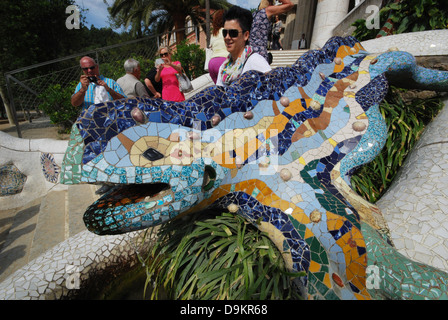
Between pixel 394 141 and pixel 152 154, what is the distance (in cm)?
246

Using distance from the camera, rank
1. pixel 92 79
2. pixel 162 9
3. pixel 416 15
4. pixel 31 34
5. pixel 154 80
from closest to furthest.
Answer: pixel 92 79
pixel 154 80
pixel 416 15
pixel 31 34
pixel 162 9

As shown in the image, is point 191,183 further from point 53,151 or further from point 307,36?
→ point 307,36

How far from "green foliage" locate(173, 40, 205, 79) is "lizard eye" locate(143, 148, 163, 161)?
8.06m

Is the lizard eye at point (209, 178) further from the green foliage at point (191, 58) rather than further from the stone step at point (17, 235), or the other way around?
the green foliage at point (191, 58)

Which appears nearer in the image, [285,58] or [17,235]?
[17,235]

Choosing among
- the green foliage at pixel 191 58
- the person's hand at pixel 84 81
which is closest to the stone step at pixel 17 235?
the person's hand at pixel 84 81

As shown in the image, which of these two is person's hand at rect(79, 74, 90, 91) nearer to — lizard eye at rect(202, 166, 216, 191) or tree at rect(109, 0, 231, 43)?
lizard eye at rect(202, 166, 216, 191)

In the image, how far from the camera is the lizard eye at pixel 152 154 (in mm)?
1363

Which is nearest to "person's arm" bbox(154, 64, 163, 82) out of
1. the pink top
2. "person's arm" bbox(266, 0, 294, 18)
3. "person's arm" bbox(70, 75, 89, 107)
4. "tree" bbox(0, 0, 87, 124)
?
the pink top

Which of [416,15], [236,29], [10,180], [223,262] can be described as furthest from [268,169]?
[416,15]

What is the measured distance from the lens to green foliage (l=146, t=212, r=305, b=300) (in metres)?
1.63

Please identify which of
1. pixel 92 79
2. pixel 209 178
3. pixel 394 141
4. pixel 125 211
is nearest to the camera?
pixel 125 211

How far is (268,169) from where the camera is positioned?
1660 mm

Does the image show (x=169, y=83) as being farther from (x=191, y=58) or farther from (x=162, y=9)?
(x=162, y=9)
